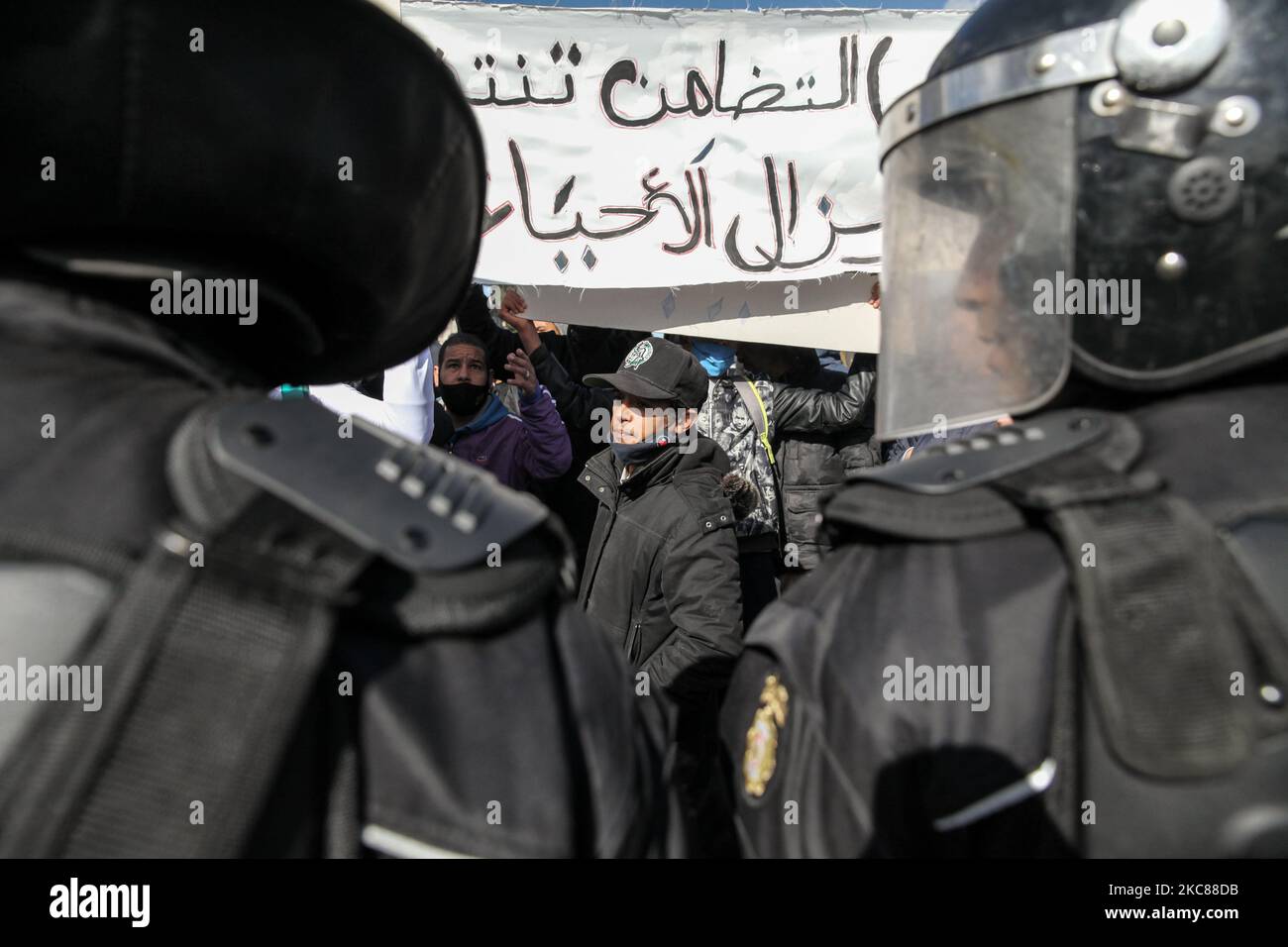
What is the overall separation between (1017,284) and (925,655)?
702 millimetres

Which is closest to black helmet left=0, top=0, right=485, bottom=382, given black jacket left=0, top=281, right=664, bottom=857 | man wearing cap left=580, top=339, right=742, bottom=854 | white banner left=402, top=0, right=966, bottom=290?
black jacket left=0, top=281, right=664, bottom=857

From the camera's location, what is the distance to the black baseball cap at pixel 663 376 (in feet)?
11.3

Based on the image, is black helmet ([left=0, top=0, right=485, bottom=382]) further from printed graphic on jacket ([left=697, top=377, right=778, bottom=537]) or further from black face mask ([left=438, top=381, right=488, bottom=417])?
printed graphic on jacket ([left=697, top=377, right=778, bottom=537])

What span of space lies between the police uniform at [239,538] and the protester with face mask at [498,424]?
2729 millimetres

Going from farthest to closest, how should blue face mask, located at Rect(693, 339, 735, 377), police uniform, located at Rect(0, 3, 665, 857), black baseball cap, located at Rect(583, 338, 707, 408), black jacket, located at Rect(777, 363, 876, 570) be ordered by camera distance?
blue face mask, located at Rect(693, 339, 735, 377) → black jacket, located at Rect(777, 363, 876, 570) → black baseball cap, located at Rect(583, 338, 707, 408) → police uniform, located at Rect(0, 3, 665, 857)

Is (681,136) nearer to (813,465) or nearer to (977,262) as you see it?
(813,465)

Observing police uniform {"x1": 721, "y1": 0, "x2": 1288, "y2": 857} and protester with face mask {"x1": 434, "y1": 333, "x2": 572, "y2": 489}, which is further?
protester with face mask {"x1": 434, "y1": 333, "x2": 572, "y2": 489}

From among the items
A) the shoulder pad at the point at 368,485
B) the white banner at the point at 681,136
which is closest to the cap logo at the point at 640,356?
the white banner at the point at 681,136

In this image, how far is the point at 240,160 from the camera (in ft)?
3.52

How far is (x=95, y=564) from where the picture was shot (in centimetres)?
72

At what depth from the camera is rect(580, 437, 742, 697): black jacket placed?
9.73 ft

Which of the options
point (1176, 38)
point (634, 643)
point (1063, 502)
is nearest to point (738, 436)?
point (634, 643)

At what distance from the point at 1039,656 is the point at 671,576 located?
2.17 m

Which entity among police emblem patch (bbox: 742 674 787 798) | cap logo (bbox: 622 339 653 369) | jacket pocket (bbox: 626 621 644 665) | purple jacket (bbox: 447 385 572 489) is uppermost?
cap logo (bbox: 622 339 653 369)
